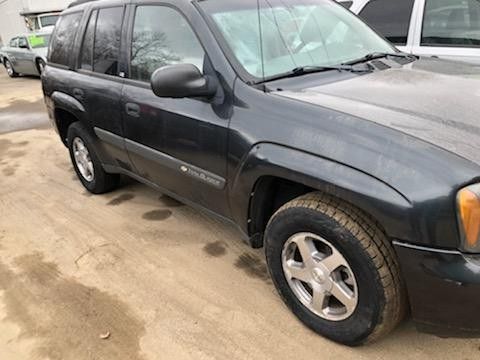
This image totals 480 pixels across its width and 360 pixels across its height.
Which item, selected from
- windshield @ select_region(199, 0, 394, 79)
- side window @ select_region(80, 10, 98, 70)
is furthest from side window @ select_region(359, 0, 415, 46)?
side window @ select_region(80, 10, 98, 70)

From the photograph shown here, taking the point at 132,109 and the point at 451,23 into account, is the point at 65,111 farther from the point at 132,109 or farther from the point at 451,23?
the point at 451,23

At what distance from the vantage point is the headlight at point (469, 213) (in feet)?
5.95

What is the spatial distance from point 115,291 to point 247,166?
129 centimetres

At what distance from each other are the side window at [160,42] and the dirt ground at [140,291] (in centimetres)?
117

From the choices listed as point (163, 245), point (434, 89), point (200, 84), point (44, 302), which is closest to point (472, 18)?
point (434, 89)

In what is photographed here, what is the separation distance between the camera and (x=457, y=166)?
1841mm

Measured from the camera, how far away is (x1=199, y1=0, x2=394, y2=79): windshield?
2.78 metres

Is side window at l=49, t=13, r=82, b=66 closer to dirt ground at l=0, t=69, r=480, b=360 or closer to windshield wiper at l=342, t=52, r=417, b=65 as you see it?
dirt ground at l=0, t=69, r=480, b=360

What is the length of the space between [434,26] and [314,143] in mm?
3398

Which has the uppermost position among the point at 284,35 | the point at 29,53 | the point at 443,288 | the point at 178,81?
the point at 284,35

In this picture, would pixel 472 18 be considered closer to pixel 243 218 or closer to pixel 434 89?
pixel 434 89

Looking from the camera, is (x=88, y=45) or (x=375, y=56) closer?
(x=375, y=56)

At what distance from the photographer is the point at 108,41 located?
373 cm

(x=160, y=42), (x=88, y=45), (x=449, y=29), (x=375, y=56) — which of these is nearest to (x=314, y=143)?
(x=375, y=56)
